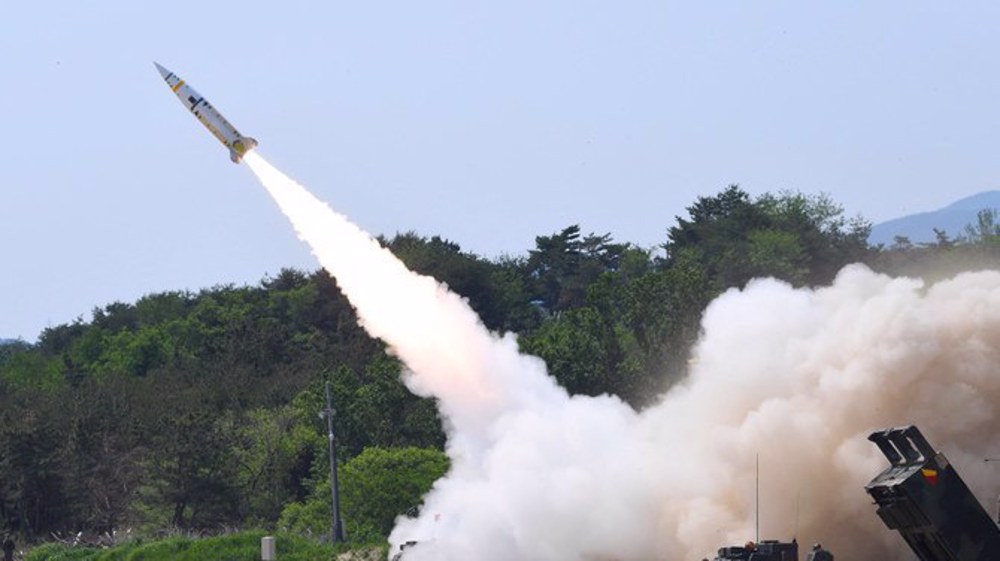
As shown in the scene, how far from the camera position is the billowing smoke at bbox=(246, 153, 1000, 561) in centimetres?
4284

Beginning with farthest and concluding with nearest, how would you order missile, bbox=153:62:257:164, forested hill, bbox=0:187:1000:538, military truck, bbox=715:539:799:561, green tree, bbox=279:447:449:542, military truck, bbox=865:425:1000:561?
forested hill, bbox=0:187:1000:538
green tree, bbox=279:447:449:542
missile, bbox=153:62:257:164
military truck, bbox=715:539:799:561
military truck, bbox=865:425:1000:561

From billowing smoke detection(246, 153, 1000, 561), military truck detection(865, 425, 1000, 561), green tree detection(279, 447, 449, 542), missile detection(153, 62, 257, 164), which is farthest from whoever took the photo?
green tree detection(279, 447, 449, 542)

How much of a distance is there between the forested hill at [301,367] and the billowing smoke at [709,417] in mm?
14379

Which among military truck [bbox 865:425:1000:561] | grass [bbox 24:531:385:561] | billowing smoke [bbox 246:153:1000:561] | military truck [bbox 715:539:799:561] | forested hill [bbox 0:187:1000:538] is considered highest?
forested hill [bbox 0:187:1000:538]

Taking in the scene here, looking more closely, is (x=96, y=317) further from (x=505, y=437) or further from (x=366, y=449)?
(x=505, y=437)

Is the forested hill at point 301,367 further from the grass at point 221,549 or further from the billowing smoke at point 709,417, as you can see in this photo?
the billowing smoke at point 709,417

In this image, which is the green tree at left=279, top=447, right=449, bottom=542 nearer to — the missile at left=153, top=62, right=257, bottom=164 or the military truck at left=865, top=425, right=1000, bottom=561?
the missile at left=153, top=62, right=257, bottom=164

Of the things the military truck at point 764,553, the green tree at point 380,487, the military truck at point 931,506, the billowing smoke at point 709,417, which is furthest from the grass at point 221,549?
the military truck at point 931,506

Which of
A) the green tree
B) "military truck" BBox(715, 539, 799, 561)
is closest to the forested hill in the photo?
the green tree

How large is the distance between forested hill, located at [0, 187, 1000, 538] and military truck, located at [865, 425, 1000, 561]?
3197 centimetres

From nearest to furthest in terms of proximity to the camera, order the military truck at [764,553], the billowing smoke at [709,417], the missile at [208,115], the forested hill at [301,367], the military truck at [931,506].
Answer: the military truck at [931,506]
the military truck at [764,553]
the billowing smoke at [709,417]
the missile at [208,115]
the forested hill at [301,367]

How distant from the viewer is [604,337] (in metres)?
78.4

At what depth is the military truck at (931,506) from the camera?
33.2 metres

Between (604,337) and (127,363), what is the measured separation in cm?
4215
